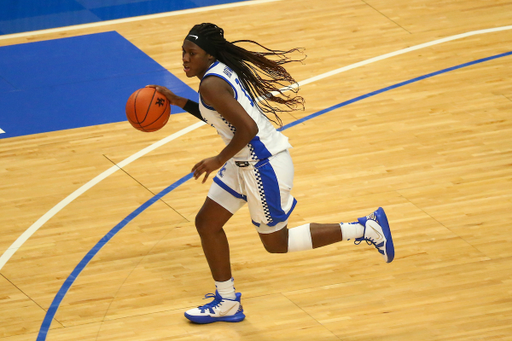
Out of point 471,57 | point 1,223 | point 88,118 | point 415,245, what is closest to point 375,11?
point 471,57

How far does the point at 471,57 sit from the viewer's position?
9.12 meters

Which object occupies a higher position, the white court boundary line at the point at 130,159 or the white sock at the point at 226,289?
the white court boundary line at the point at 130,159

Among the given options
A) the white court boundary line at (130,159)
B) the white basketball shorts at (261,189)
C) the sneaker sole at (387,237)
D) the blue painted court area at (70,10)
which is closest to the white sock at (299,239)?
the white basketball shorts at (261,189)

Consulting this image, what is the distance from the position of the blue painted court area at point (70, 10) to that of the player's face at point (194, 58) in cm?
636

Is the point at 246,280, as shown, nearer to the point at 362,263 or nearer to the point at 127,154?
the point at 362,263

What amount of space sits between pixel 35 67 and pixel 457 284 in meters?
5.91

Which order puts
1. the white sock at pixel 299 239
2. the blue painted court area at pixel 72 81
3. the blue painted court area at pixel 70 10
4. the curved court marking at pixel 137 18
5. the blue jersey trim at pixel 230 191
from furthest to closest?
→ the blue painted court area at pixel 70 10 < the curved court marking at pixel 137 18 < the blue painted court area at pixel 72 81 < the white sock at pixel 299 239 < the blue jersey trim at pixel 230 191

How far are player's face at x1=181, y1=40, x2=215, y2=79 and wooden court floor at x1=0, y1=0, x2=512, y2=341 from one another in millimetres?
1643

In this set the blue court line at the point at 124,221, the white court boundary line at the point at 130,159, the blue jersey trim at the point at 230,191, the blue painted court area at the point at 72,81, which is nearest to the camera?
the blue jersey trim at the point at 230,191

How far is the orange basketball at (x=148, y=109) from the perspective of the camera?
5.13 meters

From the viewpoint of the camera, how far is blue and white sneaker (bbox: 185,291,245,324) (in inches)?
200

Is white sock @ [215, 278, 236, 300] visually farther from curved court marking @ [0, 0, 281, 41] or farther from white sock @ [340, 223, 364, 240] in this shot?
curved court marking @ [0, 0, 281, 41]

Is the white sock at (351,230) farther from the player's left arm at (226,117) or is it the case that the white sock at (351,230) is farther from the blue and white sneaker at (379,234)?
the player's left arm at (226,117)

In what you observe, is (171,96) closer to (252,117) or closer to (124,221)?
(252,117)
